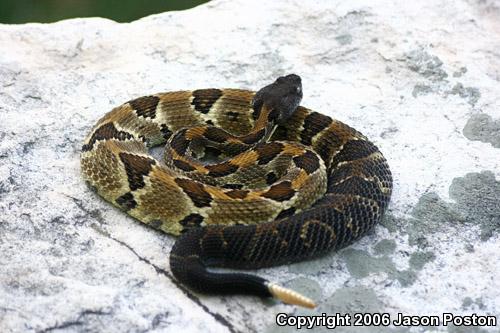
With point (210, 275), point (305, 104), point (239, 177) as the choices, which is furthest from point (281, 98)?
point (210, 275)

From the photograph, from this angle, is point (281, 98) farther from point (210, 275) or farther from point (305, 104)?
point (210, 275)

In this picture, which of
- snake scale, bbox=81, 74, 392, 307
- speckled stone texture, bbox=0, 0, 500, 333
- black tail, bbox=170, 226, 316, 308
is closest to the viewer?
black tail, bbox=170, 226, 316, 308

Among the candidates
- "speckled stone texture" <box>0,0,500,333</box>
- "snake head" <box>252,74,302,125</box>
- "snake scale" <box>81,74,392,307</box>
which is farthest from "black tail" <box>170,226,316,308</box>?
"snake head" <box>252,74,302,125</box>

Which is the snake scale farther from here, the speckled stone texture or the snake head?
the speckled stone texture

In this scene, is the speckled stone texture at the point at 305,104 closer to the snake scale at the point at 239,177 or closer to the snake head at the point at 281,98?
the snake scale at the point at 239,177

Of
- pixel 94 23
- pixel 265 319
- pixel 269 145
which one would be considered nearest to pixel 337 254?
pixel 265 319
